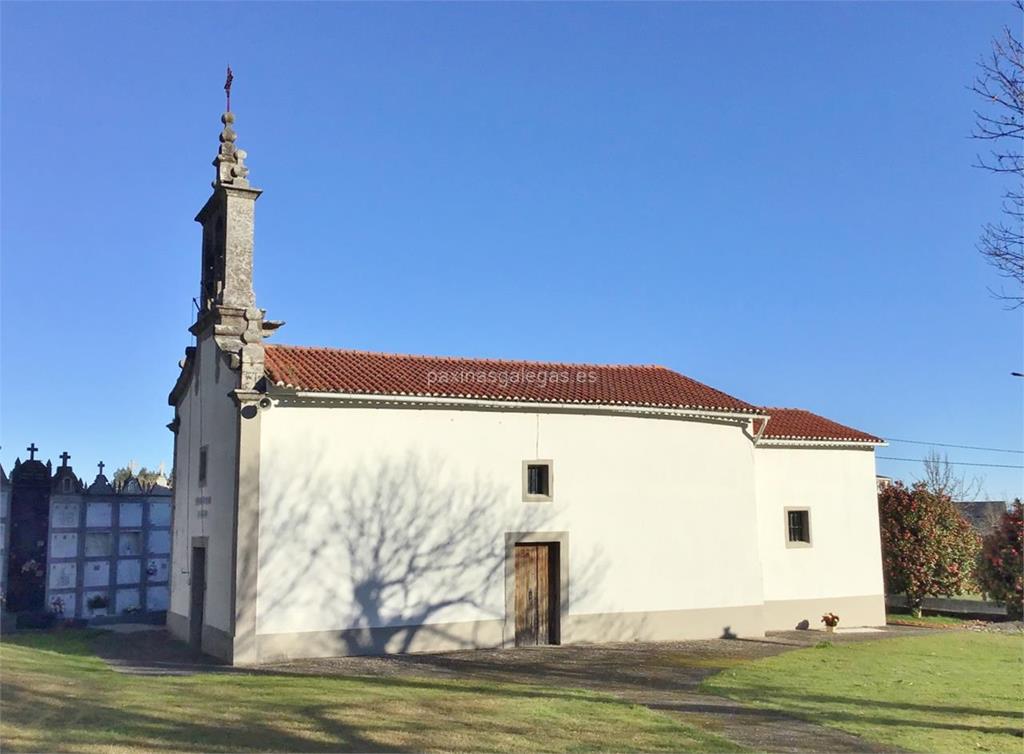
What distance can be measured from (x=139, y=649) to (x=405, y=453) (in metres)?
6.63

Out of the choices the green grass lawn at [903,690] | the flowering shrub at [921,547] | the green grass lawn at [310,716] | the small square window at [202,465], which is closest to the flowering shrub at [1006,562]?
the green grass lawn at [903,690]

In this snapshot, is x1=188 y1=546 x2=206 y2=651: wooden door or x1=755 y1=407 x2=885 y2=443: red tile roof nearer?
x1=188 y1=546 x2=206 y2=651: wooden door

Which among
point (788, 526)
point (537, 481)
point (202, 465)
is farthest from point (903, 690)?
point (202, 465)

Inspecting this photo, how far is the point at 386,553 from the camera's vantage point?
16.1m

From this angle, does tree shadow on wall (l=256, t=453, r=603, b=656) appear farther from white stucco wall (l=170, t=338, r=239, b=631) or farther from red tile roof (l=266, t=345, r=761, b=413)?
red tile roof (l=266, t=345, r=761, b=413)

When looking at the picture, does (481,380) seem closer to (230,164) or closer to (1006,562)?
(230,164)

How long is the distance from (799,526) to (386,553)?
10.9 m

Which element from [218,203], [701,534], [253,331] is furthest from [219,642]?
[701,534]

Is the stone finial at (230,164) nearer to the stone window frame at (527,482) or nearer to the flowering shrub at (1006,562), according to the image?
the stone window frame at (527,482)

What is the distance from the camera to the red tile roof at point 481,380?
54.0ft

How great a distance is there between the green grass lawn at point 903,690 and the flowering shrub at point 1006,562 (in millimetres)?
1313

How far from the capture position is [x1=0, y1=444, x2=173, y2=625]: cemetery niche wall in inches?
811

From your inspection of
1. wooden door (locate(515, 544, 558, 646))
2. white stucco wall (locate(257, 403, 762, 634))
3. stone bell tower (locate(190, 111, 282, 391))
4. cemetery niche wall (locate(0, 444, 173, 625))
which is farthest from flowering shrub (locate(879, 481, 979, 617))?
cemetery niche wall (locate(0, 444, 173, 625))

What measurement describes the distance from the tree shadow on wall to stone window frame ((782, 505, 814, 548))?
6958 mm
